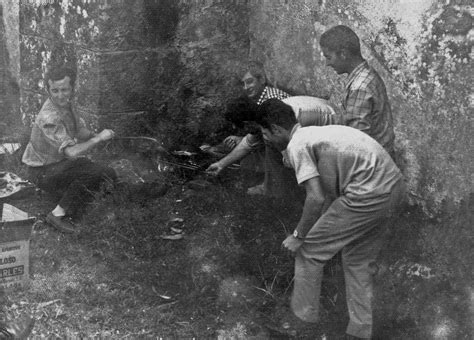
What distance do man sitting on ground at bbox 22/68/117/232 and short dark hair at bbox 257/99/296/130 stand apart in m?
1.73

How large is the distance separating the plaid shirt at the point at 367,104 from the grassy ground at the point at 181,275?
2.28ft

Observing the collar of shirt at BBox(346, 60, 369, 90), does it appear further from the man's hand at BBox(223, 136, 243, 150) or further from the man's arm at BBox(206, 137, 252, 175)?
the man's hand at BBox(223, 136, 243, 150)

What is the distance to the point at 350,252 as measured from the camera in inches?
176

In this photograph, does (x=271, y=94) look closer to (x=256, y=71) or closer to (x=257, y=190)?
(x=256, y=71)

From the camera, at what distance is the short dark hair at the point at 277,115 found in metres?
4.49

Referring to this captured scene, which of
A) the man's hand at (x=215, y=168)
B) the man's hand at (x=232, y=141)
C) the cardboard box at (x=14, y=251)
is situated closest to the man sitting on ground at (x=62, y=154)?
the cardboard box at (x=14, y=251)

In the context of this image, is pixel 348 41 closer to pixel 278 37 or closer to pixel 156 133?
pixel 278 37

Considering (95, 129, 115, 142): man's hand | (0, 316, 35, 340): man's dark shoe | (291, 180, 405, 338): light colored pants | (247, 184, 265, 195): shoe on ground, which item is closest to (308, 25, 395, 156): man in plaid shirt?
(291, 180, 405, 338): light colored pants

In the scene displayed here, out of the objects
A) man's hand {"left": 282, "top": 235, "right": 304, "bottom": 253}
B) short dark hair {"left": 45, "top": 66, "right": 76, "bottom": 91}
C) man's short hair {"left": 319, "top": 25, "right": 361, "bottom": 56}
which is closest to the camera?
man's hand {"left": 282, "top": 235, "right": 304, "bottom": 253}

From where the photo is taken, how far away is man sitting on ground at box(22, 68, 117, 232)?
5590 mm

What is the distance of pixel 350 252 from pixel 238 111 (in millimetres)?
2605

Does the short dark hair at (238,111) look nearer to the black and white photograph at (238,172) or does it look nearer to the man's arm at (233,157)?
the black and white photograph at (238,172)

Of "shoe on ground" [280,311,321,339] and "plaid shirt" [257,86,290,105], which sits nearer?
"shoe on ground" [280,311,321,339]

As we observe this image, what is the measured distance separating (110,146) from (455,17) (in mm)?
3280
